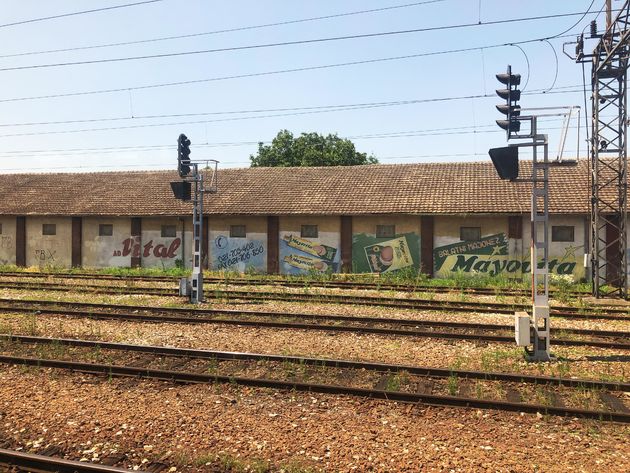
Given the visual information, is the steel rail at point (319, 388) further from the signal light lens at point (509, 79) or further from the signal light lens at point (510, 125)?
the signal light lens at point (509, 79)

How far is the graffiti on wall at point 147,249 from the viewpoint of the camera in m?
25.6

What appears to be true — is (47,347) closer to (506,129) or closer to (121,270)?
(506,129)

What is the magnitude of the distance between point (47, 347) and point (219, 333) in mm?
3358

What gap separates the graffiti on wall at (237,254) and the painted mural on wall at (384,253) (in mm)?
4995

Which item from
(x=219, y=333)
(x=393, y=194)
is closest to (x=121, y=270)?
(x=393, y=194)

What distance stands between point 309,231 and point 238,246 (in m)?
3.94

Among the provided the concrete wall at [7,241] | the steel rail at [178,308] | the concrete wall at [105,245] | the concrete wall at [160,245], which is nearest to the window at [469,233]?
the steel rail at [178,308]

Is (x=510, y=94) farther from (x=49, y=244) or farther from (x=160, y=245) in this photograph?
(x=49, y=244)

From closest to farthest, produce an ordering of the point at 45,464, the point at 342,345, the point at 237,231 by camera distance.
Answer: the point at 45,464
the point at 342,345
the point at 237,231

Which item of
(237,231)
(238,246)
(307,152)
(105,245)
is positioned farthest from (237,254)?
(307,152)

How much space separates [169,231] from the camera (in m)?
25.8

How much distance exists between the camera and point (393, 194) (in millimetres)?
24094

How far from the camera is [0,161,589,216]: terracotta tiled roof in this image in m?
22.1

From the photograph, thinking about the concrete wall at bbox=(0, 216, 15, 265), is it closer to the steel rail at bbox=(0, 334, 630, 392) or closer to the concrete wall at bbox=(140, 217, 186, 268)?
the concrete wall at bbox=(140, 217, 186, 268)
